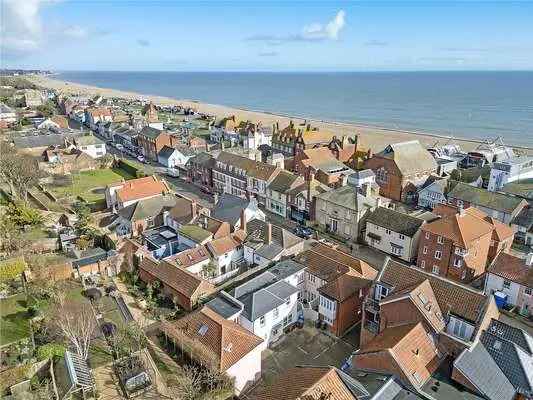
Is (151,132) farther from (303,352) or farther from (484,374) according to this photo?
(484,374)

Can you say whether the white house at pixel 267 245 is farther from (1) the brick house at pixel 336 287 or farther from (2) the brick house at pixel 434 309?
(2) the brick house at pixel 434 309

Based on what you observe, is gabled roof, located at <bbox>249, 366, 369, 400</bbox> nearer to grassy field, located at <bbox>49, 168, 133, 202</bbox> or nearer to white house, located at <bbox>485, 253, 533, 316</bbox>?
white house, located at <bbox>485, 253, 533, 316</bbox>

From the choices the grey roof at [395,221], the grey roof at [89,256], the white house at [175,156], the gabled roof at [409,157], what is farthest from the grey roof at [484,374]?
the white house at [175,156]

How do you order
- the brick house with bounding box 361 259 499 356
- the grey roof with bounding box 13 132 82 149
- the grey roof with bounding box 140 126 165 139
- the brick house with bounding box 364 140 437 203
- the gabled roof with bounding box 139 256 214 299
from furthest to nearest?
the grey roof with bounding box 140 126 165 139 < the grey roof with bounding box 13 132 82 149 < the brick house with bounding box 364 140 437 203 < the gabled roof with bounding box 139 256 214 299 < the brick house with bounding box 361 259 499 356

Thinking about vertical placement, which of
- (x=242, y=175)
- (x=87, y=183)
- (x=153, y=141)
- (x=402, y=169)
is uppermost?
(x=402, y=169)

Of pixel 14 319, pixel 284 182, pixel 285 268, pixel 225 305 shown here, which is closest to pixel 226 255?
pixel 285 268

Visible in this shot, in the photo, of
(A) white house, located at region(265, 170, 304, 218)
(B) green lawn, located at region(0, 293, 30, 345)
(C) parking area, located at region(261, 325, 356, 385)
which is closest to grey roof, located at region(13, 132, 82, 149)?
(A) white house, located at region(265, 170, 304, 218)

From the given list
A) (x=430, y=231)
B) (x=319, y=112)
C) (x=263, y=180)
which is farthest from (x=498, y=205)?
(x=319, y=112)

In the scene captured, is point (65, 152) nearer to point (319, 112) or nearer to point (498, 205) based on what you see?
point (498, 205)
